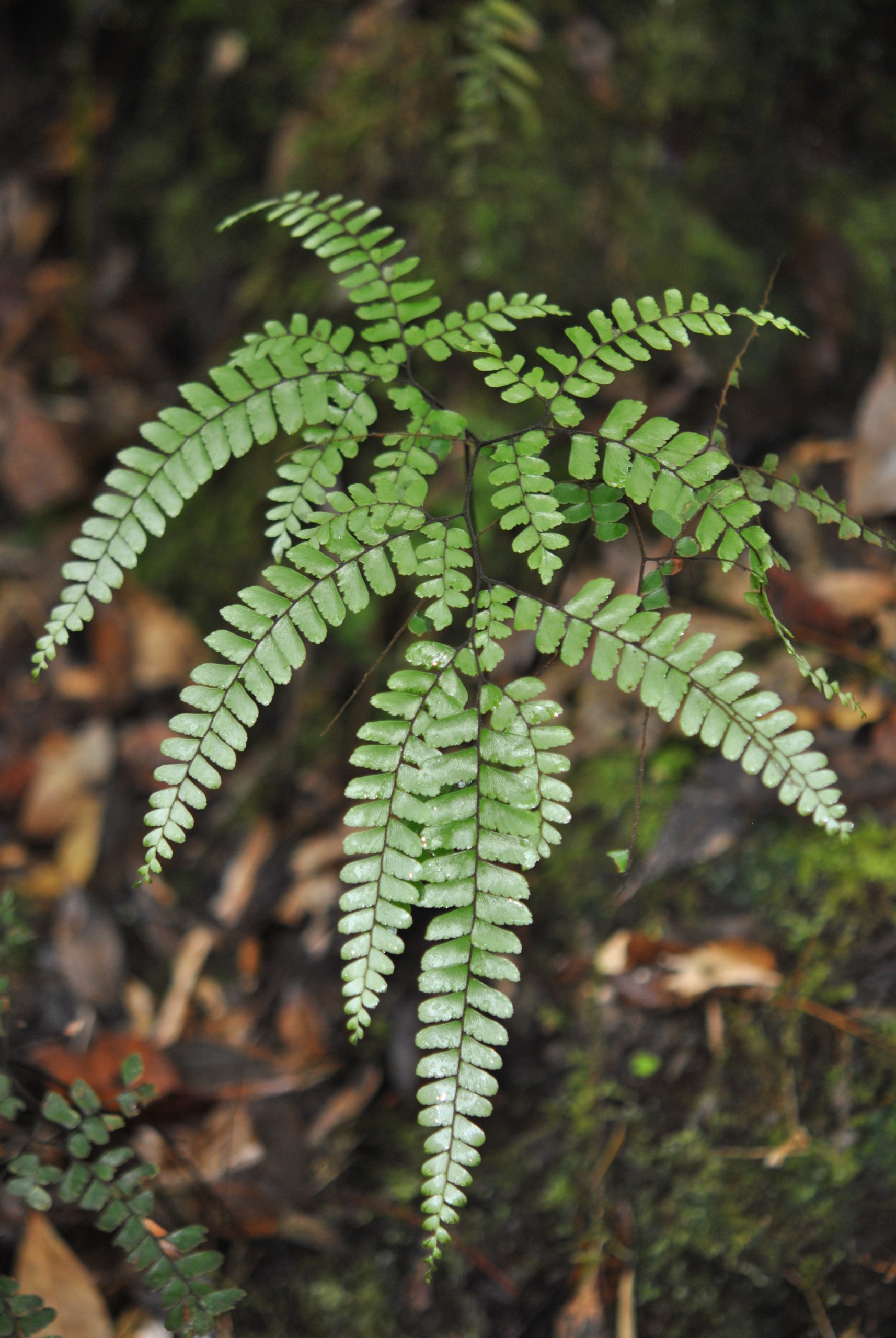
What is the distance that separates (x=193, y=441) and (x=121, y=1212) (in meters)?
1.45

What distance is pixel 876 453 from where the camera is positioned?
2.51m

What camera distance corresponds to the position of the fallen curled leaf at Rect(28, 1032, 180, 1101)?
232 centimetres

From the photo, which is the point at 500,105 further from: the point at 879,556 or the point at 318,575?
the point at 318,575

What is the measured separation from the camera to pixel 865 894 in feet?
6.79

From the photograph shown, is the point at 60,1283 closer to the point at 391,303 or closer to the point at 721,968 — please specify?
the point at 721,968

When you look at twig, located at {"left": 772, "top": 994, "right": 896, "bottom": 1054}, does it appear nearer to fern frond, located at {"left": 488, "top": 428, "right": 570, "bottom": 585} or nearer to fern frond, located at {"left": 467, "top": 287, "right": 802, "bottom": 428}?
fern frond, located at {"left": 488, "top": 428, "right": 570, "bottom": 585}

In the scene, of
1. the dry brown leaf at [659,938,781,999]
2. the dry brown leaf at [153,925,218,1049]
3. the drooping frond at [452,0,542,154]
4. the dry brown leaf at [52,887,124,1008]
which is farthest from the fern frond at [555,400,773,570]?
the dry brown leaf at [52,887,124,1008]

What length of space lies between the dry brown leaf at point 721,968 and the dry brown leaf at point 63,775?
8.02ft

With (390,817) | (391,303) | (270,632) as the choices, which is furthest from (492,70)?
(390,817)

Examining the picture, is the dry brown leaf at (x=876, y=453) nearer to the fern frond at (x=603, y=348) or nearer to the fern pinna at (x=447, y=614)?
the fern pinna at (x=447, y=614)

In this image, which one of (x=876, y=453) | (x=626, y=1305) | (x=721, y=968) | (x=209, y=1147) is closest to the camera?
(x=626, y=1305)

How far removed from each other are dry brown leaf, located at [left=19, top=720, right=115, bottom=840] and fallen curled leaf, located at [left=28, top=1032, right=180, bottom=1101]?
1245mm

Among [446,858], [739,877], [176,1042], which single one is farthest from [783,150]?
[176,1042]

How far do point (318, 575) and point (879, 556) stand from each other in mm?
1807
